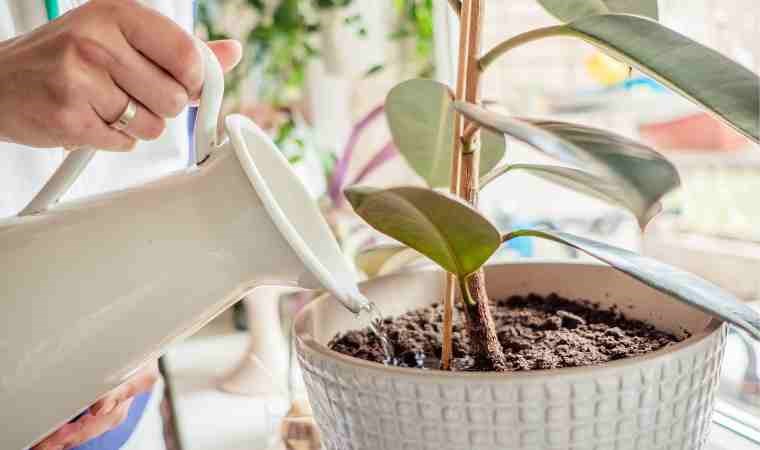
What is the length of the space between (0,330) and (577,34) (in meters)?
0.34

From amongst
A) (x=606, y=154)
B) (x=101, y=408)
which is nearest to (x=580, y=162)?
(x=606, y=154)

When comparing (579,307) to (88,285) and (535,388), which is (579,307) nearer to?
(535,388)

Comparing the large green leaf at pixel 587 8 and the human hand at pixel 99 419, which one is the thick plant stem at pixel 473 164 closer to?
the large green leaf at pixel 587 8

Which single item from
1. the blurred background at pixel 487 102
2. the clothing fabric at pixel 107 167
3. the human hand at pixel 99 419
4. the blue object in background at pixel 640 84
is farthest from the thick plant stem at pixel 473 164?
the blue object in background at pixel 640 84

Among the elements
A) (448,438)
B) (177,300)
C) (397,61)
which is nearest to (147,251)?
(177,300)

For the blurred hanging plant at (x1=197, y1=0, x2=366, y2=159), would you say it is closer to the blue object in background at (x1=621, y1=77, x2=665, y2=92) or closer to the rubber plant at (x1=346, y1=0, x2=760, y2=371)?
the blue object in background at (x1=621, y1=77, x2=665, y2=92)

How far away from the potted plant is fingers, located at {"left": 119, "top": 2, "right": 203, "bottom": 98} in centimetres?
14

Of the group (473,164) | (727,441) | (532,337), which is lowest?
(727,441)

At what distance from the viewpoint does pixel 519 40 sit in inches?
15.9

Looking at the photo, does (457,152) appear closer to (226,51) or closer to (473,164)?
(473,164)

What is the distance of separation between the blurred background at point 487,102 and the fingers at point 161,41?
0.77 feet

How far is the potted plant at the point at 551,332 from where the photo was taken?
0.32m

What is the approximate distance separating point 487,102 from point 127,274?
0.30 meters

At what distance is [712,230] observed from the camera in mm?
1065
